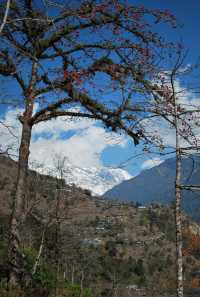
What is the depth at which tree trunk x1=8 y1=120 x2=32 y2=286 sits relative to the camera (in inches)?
420

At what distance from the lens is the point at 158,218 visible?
113m

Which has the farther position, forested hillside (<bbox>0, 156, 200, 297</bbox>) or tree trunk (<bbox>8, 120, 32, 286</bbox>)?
forested hillside (<bbox>0, 156, 200, 297</bbox>)

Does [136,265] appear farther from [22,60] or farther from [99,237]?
[22,60]

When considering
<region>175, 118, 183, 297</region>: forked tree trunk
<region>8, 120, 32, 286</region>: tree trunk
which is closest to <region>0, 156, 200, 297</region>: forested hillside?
<region>8, 120, 32, 286</region>: tree trunk

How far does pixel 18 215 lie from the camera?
10844mm

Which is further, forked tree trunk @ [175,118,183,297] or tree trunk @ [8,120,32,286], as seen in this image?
tree trunk @ [8,120,32,286]

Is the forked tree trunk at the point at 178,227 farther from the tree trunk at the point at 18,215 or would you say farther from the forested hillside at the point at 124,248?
the forested hillside at the point at 124,248

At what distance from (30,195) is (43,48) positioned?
13438mm

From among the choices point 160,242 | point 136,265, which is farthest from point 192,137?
point 160,242

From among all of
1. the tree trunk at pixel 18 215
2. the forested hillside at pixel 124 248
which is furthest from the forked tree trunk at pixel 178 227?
the forested hillside at pixel 124 248

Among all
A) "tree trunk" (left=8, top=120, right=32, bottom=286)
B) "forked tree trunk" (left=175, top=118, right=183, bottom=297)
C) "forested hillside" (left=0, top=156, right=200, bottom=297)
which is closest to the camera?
"forked tree trunk" (left=175, top=118, right=183, bottom=297)

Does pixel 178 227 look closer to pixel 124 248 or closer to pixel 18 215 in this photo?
pixel 18 215

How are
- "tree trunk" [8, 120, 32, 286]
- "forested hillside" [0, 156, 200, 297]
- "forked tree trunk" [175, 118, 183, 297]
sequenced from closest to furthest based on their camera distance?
1. "forked tree trunk" [175, 118, 183, 297]
2. "tree trunk" [8, 120, 32, 286]
3. "forested hillside" [0, 156, 200, 297]

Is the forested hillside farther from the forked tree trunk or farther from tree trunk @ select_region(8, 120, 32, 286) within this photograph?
the forked tree trunk
